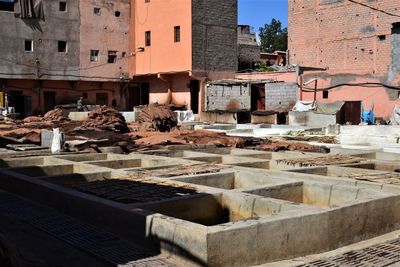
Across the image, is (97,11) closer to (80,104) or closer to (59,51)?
(59,51)

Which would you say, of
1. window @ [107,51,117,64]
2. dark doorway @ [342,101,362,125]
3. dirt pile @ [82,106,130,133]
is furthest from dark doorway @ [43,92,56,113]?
dark doorway @ [342,101,362,125]

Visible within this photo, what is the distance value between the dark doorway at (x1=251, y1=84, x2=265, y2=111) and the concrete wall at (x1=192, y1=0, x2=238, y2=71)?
11.6 feet

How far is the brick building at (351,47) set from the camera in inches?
1041

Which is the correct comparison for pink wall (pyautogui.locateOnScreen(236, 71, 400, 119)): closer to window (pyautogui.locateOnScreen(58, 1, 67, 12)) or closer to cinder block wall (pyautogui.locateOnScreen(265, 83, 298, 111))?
cinder block wall (pyautogui.locateOnScreen(265, 83, 298, 111))

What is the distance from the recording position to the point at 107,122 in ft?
63.9

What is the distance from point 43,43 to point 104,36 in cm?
446

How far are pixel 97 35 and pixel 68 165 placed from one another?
1028 inches

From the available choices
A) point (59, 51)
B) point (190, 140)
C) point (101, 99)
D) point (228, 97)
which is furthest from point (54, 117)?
point (190, 140)

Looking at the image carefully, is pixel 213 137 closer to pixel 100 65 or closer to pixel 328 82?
pixel 328 82

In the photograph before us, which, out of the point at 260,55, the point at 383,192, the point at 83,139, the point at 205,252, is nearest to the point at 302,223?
the point at 205,252

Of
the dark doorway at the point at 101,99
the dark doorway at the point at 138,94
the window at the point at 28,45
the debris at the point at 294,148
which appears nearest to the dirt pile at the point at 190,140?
the debris at the point at 294,148

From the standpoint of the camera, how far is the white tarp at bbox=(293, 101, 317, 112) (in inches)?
1067

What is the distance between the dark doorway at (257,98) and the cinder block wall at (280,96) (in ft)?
3.86

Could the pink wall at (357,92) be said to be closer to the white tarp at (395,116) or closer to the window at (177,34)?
the white tarp at (395,116)
